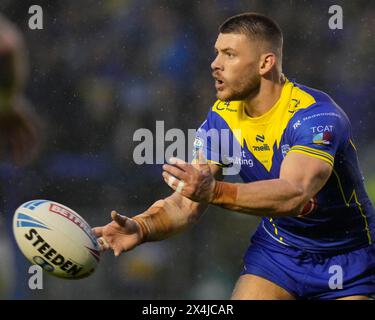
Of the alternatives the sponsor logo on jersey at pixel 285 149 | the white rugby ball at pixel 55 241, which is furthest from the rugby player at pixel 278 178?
the white rugby ball at pixel 55 241

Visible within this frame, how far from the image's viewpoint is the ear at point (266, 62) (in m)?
5.82

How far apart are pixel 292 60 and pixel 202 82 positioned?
89cm

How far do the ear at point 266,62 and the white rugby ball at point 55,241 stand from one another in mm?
1539

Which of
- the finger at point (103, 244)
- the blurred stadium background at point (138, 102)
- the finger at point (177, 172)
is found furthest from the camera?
the blurred stadium background at point (138, 102)

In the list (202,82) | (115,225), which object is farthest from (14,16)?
(115,225)

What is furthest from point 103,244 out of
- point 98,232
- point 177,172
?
point 177,172

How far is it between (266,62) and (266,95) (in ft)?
0.70

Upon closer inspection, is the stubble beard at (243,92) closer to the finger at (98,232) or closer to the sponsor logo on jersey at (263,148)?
the sponsor logo on jersey at (263,148)

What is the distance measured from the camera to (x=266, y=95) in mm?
5824

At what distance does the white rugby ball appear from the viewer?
17.6 ft

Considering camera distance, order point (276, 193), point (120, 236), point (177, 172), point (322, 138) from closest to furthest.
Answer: point (177, 172), point (276, 193), point (322, 138), point (120, 236)

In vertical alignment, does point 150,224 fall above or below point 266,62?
below

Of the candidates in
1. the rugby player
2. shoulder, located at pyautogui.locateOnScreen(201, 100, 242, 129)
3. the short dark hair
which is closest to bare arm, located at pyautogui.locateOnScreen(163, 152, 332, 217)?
the rugby player

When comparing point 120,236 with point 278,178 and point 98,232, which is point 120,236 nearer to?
point 98,232
